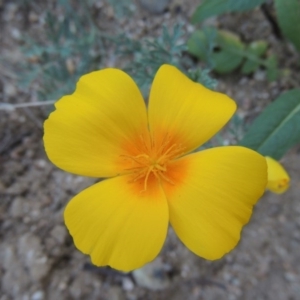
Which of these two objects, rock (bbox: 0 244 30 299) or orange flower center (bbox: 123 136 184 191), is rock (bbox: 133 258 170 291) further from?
orange flower center (bbox: 123 136 184 191)

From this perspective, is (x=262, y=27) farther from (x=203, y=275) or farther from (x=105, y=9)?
(x=203, y=275)

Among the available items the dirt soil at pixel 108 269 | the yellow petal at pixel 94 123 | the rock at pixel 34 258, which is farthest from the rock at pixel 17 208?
the yellow petal at pixel 94 123

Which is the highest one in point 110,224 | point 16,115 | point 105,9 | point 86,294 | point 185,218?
point 185,218

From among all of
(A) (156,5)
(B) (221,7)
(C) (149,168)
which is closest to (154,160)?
(C) (149,168)

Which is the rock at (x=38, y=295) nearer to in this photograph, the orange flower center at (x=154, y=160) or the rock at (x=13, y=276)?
the rock at (x=13, y=276)

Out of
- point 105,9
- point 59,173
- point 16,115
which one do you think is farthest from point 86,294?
point 105,9

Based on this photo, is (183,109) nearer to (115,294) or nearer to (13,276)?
(115,294)
